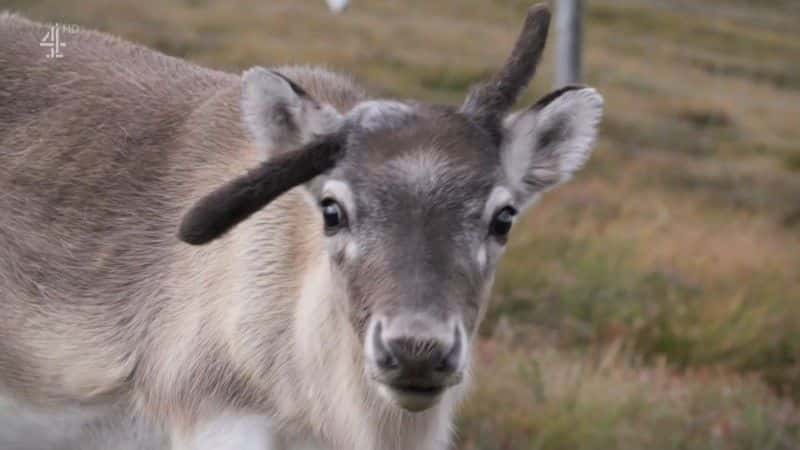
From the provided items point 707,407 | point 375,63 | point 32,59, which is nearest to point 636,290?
point 707,407

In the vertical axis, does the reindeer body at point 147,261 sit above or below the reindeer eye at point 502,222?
below

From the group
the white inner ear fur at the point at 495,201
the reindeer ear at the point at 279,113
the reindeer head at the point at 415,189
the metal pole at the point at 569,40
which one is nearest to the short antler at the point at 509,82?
the reindeer head at the point at 415,189

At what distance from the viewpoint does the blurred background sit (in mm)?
9289

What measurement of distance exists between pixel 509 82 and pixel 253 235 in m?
1.31

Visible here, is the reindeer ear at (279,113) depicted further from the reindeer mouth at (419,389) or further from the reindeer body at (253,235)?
the reindeer mouth at (419,389)

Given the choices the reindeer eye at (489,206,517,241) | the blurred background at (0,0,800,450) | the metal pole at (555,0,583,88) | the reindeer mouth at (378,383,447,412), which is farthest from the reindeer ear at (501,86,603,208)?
the metal pole at (555,0,583,88)

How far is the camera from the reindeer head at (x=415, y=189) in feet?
16.4

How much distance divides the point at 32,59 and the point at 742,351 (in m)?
6.11

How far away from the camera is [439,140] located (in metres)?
5.39

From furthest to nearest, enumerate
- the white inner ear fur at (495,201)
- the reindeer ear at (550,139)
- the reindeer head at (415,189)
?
the reindeer ear at (550,139)
the white inner ear fur at (495,201)
the reindeer head at (415,189)

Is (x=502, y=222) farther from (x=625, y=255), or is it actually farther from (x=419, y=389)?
(x=625, y=255)

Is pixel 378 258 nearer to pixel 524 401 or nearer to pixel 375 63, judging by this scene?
pixel 524 401

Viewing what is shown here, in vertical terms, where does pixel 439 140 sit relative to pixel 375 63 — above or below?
above

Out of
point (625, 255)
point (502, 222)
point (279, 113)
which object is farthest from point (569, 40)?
point (502, 222)
